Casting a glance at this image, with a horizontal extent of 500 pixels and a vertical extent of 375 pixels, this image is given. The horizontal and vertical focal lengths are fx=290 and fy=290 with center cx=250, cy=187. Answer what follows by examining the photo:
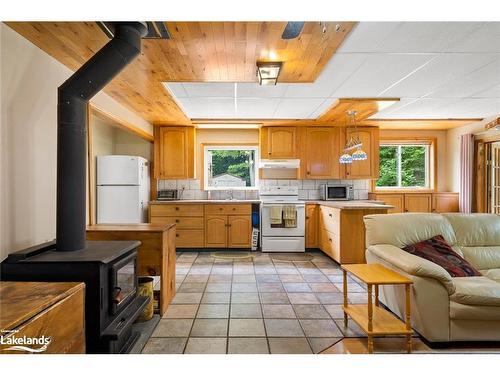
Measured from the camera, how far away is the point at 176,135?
17.2ft

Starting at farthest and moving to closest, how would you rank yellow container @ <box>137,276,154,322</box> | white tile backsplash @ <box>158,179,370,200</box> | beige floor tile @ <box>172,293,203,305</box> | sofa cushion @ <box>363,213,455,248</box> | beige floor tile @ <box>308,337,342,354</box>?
white tile backsplash @ <box>158,179,370,200</box>, beige floor tile @ <box>172,293,203,305</box>, sofa cushion @ <box>363,213,455,248</box>, yellow container @ <box>137,276,154,322</box>, beige floor tile @ <box>308,337,342,354</box>

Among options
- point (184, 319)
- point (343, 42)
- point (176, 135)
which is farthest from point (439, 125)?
point (184, 319)

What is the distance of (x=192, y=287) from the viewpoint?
3.31m

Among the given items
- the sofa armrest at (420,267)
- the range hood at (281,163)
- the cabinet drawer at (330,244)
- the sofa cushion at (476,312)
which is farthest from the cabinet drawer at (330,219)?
the sofa cushion at (476,312)

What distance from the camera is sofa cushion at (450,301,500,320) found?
6.49 feet

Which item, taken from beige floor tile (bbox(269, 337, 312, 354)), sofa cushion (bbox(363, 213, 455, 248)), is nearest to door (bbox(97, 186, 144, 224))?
beige floor tile (bbox(269, 337, 312, 354))

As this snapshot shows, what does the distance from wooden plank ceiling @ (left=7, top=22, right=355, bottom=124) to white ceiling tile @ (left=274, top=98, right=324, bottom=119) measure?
2.73 feet

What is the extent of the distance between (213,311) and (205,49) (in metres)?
2.26

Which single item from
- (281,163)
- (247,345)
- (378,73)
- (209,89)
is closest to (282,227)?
(281,163)

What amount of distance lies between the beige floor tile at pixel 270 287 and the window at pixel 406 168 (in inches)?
138

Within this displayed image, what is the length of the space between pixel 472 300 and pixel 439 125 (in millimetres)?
4223

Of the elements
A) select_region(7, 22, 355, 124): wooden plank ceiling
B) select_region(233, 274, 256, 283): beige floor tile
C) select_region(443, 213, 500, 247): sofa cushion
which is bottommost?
select_region(233, 274, 256, 283): beige floor tile

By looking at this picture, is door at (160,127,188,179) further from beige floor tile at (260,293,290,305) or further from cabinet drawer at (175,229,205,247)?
beige floor tile at (260,293,290,305)

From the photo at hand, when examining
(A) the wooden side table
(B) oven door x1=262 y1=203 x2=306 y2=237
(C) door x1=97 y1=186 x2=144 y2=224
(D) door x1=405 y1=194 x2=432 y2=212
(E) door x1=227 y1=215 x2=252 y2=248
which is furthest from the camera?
(D) door x1=405 y1=194 x2=432 y2=212
